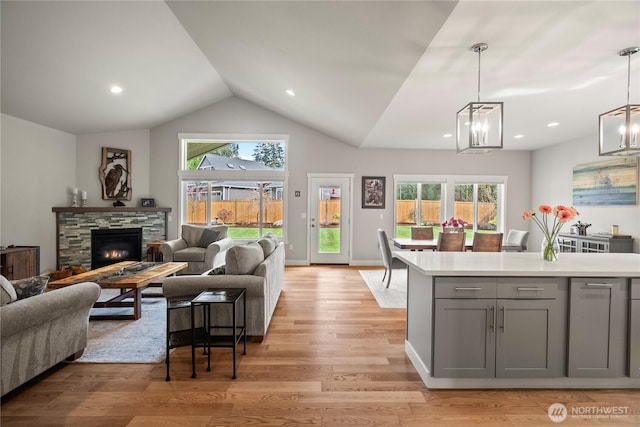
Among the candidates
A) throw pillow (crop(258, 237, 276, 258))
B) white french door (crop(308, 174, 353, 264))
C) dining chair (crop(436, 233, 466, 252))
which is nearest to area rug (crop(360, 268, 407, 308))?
dining chair (crop(436, 233, 466, 252))

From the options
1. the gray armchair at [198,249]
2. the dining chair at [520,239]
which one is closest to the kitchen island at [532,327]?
the dining chair at [520,239]

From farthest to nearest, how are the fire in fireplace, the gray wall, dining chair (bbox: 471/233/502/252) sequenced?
the gray wall < the fire in fireplace < dining chair (bbox: 471/233/502/252)

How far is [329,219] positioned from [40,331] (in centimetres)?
558

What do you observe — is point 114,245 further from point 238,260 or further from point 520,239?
point 520,239

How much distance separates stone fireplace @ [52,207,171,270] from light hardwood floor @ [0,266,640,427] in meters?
4.59

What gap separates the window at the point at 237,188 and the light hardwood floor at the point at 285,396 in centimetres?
457

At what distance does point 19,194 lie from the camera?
524 centimetres

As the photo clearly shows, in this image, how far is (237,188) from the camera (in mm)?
7340

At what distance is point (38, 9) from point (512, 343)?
553cm

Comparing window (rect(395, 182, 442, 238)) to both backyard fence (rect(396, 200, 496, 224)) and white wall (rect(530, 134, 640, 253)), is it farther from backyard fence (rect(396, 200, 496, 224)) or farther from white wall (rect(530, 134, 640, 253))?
white wall (rect(530, 134, 640, 253))

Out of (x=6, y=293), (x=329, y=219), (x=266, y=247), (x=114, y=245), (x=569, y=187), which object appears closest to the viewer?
(x=6, y=293)

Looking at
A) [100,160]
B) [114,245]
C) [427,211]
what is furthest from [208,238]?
[427,211]

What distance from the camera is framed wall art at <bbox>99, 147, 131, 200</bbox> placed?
6.70 meters

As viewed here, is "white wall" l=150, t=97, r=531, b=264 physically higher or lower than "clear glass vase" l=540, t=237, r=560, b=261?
higher
